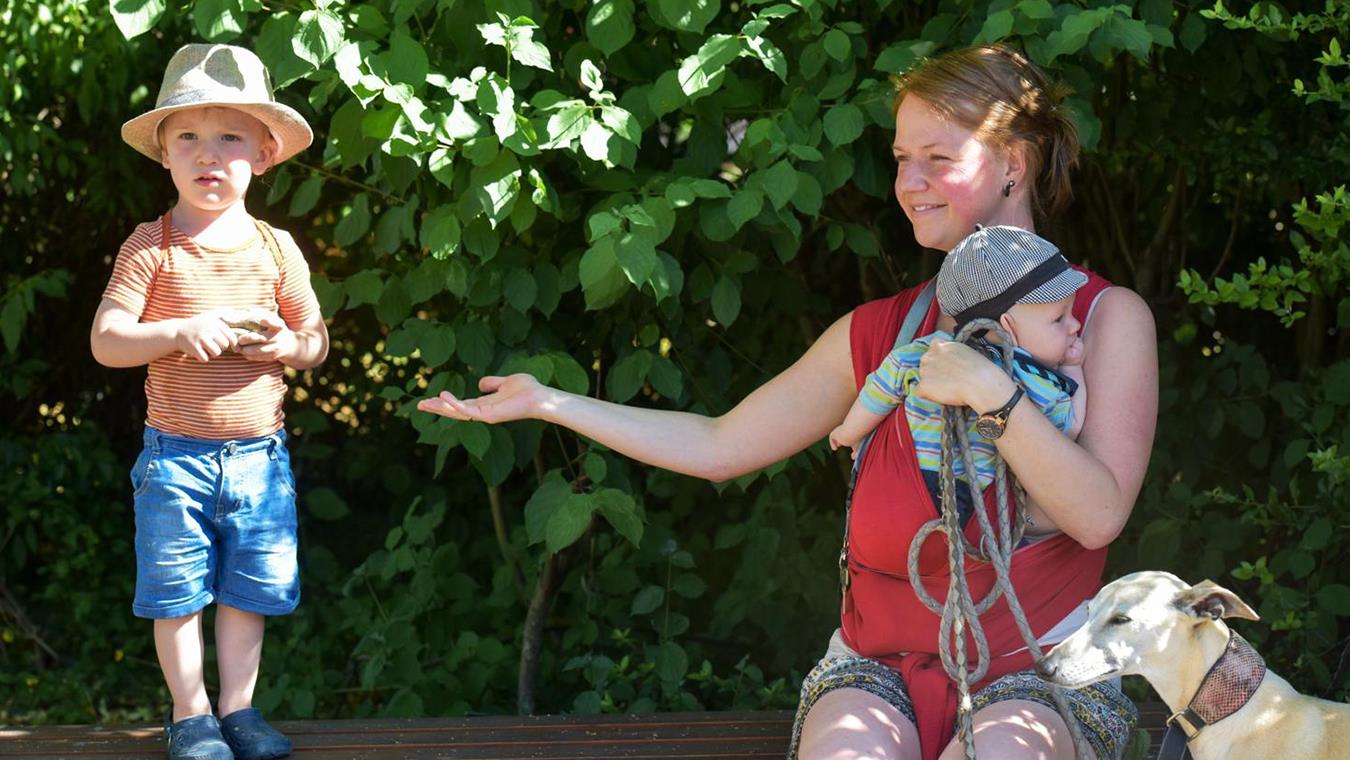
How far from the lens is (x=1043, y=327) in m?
2.44

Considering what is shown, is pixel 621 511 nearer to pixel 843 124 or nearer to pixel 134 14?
pixel 843 124

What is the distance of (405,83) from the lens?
117 inches

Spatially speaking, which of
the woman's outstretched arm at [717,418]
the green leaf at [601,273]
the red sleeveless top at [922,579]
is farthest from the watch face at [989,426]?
the green leaf at [601,273]

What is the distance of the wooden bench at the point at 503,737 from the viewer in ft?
9.80

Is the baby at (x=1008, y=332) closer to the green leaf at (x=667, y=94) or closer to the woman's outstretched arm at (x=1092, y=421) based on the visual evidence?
the woman's outstretched arm at (x=1092, y=421)

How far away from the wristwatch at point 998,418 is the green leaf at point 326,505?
2864 millimetres

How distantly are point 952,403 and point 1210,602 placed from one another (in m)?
0.47

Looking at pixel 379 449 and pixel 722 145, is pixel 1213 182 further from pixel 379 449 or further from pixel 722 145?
pixel 379 449

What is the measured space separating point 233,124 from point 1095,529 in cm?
177

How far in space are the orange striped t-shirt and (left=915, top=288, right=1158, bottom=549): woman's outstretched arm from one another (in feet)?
4.38

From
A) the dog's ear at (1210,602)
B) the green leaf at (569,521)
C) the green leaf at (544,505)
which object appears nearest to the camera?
the dog's ear at (1210,602)

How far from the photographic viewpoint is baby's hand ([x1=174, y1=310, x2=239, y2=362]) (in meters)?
2.83

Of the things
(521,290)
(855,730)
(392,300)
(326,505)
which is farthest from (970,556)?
(326,505)

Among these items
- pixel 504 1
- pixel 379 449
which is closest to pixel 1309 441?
pixel 504 1
